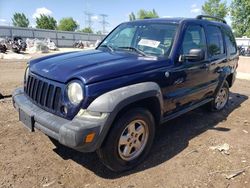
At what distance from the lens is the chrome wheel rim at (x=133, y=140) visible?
3.32 metres

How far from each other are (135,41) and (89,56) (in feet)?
2.71

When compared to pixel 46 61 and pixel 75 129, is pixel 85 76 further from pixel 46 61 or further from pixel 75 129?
pixel 46 61

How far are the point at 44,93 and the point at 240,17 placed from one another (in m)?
40.2

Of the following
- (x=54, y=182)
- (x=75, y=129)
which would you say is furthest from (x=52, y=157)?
(x=75, y=129)

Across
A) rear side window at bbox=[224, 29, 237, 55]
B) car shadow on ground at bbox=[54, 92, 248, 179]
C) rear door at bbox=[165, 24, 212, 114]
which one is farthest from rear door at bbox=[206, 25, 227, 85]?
car shadow on ground at bbox=[54, 92, 248, 179]

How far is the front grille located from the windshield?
4.60 feet

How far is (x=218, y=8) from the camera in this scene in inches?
1673

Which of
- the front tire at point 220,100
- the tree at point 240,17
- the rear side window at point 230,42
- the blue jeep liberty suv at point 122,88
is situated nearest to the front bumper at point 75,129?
the blue jeep liberty suv at point 122,88

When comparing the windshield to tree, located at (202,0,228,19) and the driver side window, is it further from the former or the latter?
tree, located at (202,0,228,19)

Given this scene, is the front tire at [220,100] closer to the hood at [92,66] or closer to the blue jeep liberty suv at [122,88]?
the blue jeep liberty suv at [122,88]

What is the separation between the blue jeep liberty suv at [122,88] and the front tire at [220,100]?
97cm

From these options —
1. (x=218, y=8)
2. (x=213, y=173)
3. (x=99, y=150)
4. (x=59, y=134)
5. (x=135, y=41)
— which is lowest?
(x=213, y=173)

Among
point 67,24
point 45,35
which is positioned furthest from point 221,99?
point 67,24

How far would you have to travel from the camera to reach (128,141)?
3.38m
